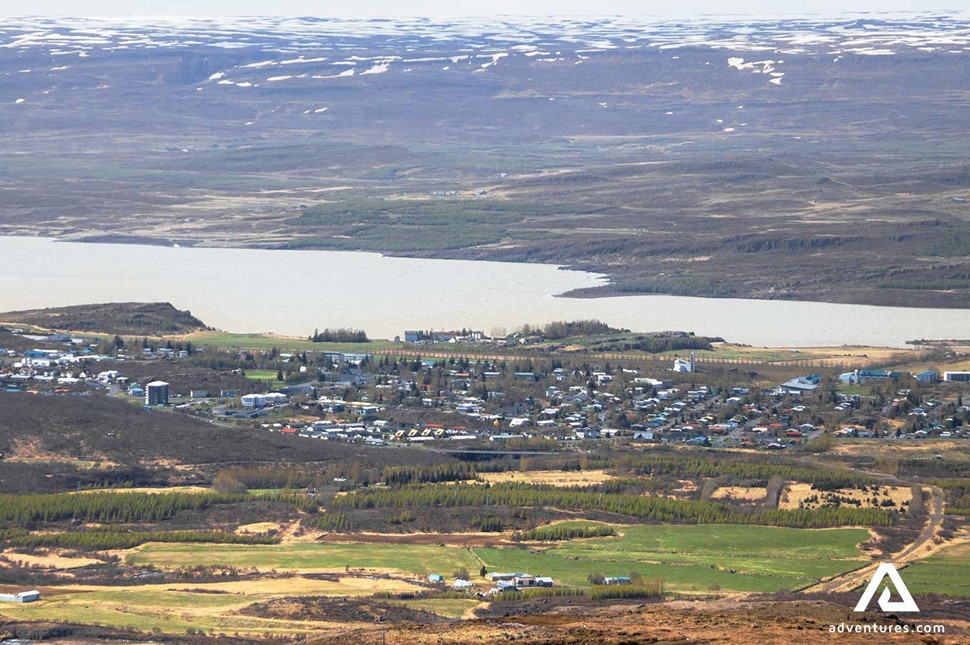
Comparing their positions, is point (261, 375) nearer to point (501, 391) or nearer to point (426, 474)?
point (501, 391)

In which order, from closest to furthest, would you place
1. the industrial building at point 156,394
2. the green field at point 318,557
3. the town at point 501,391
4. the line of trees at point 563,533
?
the green field at point 318,557, the line of trees at point 563,533, the town at point 501,391, the industrial building at point 156,394

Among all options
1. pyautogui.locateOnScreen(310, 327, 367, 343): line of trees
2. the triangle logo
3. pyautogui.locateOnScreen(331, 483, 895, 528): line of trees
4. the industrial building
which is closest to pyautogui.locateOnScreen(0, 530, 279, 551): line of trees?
pyautogui.locateOnScreen(331, 483, 895, 528): line of trees

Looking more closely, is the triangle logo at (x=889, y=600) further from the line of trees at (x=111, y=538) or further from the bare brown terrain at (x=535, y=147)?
the bare brown terrain at (x=535, y=147)

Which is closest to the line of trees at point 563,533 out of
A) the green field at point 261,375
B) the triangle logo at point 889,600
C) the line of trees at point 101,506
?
the line of trees at point 101,506

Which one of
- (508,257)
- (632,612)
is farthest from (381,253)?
(632,612)

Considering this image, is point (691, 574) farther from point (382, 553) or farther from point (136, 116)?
point (136, 116)

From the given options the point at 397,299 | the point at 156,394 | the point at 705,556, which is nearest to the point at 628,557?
the point at 705,556

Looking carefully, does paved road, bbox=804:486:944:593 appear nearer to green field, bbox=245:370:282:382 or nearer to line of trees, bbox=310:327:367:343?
green field, bbox=245:370:282:382
